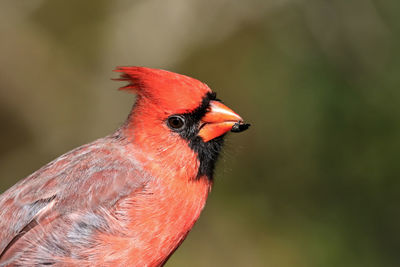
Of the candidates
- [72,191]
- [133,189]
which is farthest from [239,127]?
[72,191]

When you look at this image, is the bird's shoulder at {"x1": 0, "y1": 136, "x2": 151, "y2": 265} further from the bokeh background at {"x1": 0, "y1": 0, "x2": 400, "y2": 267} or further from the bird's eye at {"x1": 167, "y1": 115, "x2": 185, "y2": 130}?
the bokeh background at {"x1": 0, "y1": 0, "x2": 400, "y2": 267}

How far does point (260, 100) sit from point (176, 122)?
2787 mm

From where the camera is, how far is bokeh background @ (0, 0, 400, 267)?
480 centimetres

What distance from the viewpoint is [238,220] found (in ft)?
16.3

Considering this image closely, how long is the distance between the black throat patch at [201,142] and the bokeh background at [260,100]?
74.9 inches

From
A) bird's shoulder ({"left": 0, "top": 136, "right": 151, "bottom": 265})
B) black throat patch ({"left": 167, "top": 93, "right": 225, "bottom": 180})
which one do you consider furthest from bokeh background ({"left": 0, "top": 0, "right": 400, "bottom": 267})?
bird's shoulder ({"left": 0, "top": 136, "right": 151, "bottom": 265})

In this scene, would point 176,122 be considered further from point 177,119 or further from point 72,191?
point 72,191

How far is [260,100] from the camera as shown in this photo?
559cm

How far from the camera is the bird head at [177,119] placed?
2859 mm

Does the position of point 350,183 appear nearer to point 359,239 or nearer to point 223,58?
point 359,239

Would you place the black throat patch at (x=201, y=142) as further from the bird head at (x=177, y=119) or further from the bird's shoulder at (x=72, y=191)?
the bird's shoulder at (x=72, y=191)

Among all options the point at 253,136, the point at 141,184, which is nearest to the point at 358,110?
the point at 253,136

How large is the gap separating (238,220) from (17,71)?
8.02ft

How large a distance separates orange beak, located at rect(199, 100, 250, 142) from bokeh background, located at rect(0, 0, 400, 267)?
200cm
